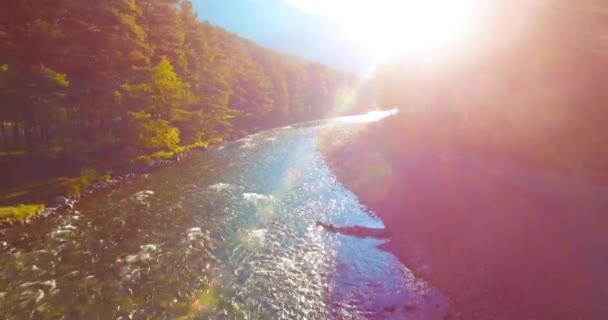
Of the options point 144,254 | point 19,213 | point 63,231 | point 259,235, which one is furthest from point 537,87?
point 19,213

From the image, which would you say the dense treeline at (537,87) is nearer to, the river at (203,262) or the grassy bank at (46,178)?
the river at (203,262)

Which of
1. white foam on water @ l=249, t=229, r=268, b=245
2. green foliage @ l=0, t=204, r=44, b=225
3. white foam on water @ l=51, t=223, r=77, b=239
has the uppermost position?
green foliage @ l=0, t=204, r=44, b=225

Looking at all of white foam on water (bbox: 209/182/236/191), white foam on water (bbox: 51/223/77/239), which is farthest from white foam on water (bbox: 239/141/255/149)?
white foam on water (bbox: 51/223/77/239)

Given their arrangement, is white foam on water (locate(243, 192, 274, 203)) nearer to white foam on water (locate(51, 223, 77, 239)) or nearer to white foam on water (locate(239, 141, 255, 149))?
white foam on water (locate(51, 223, 77, 239))

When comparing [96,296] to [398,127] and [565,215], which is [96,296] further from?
[398,127]

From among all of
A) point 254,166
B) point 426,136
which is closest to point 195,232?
point 254,166

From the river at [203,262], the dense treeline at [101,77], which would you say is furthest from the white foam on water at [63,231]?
the dense treeline at [101,77]

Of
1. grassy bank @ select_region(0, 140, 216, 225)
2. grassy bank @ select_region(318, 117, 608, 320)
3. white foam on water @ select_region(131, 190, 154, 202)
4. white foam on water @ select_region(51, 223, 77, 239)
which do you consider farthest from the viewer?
white foam on water @ select_region(131, 190, 154, 202)
